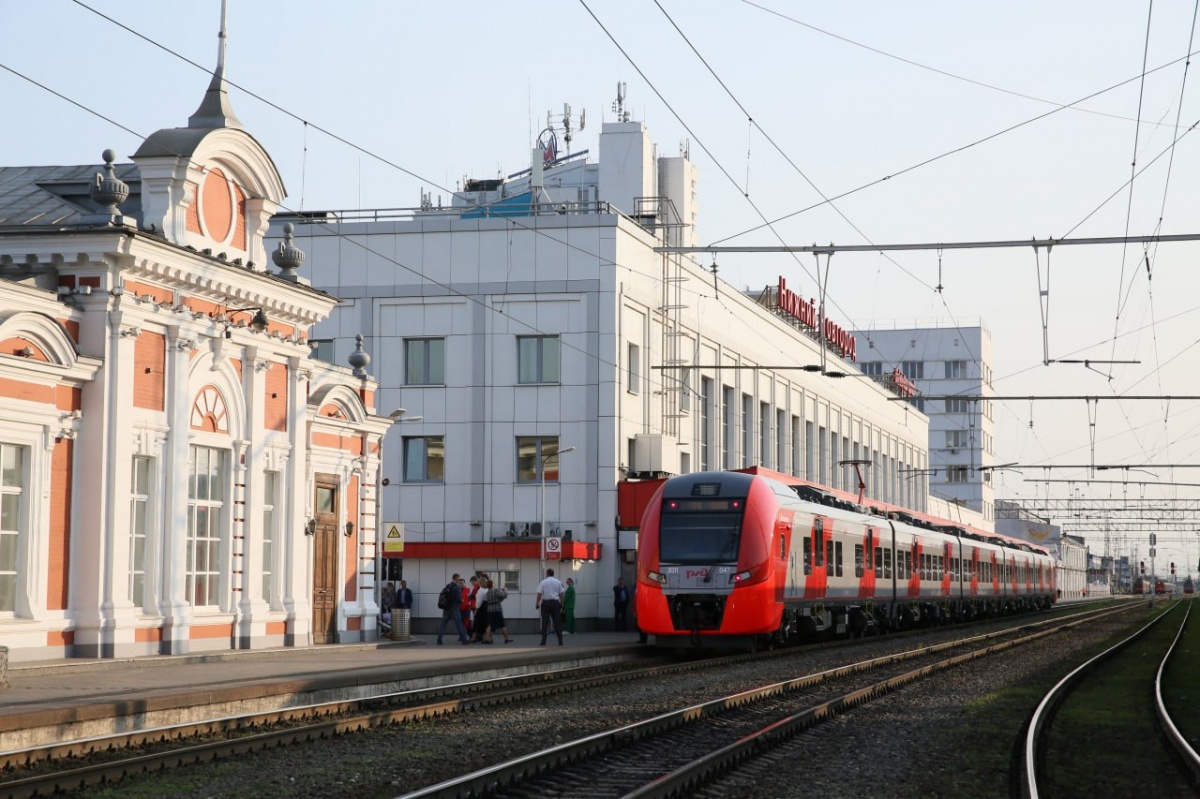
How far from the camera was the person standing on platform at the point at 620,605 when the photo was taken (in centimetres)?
4331

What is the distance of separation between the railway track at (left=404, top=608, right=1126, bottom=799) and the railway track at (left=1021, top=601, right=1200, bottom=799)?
2374 millimetres

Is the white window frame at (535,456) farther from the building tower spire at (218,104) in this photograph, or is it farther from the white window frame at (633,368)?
the building tower spire at (218,104)

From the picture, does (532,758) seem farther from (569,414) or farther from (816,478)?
(816,478)

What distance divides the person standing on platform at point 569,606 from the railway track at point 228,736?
16.0m

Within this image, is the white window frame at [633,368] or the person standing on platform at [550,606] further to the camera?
the white window frame at [633,368]

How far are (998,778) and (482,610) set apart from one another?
22812 millimetres

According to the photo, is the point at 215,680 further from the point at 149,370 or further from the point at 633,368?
the point at 633,368

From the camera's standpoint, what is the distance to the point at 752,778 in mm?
12766

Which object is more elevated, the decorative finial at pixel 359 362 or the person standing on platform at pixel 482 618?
the decorative finial at pixel 359 362

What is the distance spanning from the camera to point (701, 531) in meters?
29.7

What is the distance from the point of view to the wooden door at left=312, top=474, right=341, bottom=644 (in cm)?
3095

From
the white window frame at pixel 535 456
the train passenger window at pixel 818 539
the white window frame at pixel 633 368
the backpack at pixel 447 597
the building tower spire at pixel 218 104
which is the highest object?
→ the building tower spire at pixel 218 104

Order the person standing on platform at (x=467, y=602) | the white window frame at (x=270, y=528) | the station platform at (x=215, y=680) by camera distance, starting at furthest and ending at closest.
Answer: the person standing on platform at (x=467, y=602), the white window frame at (x=270, y=528), the station platform at (x=215, y=680)

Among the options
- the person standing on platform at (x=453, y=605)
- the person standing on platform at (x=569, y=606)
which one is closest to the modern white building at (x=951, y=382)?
the person standing on platform at (x=569, y=606)
